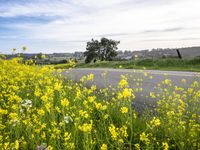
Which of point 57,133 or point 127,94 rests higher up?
point 127,94

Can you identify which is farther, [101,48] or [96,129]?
[101,48]

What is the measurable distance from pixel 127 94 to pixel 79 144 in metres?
1.08

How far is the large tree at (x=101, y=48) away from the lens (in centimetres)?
3991

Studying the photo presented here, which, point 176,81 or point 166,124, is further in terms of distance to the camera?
point 176,81

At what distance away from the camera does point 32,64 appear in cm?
1140

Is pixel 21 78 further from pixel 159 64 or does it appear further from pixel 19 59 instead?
pixel 159 64

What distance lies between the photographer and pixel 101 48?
41188 millimetres

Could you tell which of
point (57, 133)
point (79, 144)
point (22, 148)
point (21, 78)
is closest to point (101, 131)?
point (79, 144)

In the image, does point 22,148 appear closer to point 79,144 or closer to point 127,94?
point 79,144

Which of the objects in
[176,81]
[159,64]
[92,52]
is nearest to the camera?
[176,81]

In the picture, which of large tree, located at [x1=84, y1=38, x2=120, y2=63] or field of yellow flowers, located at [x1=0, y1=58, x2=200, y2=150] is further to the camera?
large tree, located at [x1=84, y1=38, x2=120, y2=63]

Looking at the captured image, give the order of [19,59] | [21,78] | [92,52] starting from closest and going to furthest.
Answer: [21,78]
[19,59]
[92,52]

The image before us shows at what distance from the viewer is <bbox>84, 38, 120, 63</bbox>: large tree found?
39.9 m

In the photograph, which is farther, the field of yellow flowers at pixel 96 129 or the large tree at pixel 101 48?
the large tree at pixel 101 48
